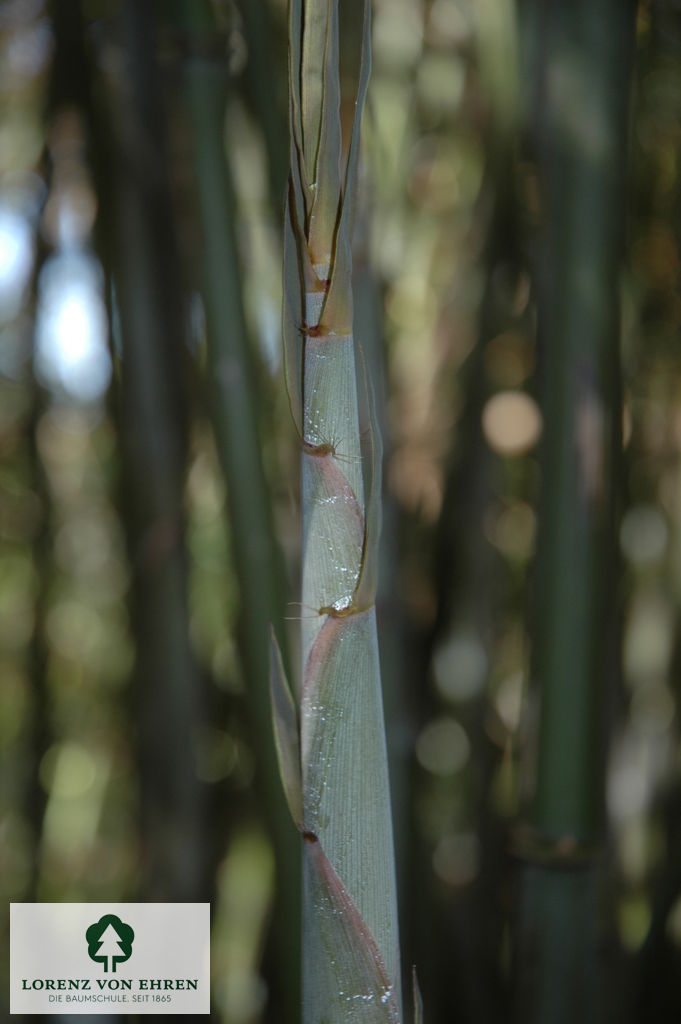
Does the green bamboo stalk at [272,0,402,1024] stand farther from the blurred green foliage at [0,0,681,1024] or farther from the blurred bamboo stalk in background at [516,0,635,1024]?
the blurred green foliage at [0,0,681,1024]

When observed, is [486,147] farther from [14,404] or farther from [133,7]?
[14,404]

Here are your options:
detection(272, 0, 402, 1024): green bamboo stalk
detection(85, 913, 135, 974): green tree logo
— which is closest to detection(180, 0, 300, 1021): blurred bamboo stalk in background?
detection(85, 913, 135, 974): green tree logo

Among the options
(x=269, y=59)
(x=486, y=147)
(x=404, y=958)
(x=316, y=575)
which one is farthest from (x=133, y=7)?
(x=404, y=958)

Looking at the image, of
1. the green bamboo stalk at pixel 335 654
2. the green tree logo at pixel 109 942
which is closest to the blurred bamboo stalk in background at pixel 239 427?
the green tree logo at pixel 109 942

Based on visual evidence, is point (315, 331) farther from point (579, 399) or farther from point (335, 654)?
point (579, 399)

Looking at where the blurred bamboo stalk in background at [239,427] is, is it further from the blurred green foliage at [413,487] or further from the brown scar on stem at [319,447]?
the brown scar on stem at [319,447]

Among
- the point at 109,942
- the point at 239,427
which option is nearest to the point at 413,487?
the point at 239,427
